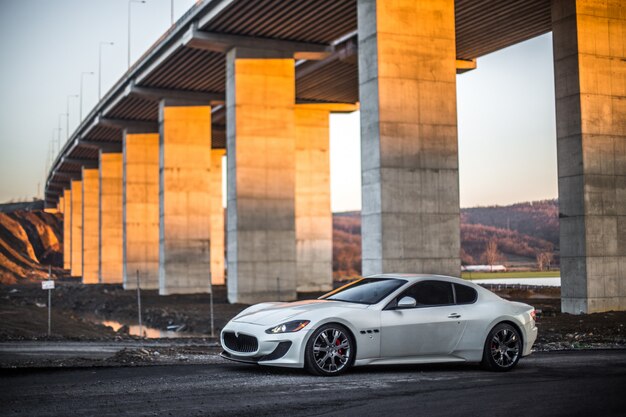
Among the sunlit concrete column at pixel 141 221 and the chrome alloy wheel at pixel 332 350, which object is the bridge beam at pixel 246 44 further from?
the chrome alloy wheel at pixel 332 350

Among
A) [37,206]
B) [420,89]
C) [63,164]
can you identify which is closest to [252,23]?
[420,89]

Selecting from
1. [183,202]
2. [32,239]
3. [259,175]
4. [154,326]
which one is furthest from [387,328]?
[32,239]

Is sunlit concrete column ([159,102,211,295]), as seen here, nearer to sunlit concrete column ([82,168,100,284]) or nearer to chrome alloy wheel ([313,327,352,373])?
sunlit concrete column ([82,168,100,284])

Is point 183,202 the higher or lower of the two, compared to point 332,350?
higher

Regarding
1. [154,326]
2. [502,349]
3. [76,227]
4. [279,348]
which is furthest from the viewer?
[76,227]

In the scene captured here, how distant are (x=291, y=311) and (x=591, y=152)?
1734 centimetres

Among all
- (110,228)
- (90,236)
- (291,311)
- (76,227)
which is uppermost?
(76,227)

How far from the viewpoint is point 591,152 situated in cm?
2488

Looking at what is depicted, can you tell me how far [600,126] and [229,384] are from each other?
18.9m

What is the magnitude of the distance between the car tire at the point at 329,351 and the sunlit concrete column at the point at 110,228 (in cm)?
5823

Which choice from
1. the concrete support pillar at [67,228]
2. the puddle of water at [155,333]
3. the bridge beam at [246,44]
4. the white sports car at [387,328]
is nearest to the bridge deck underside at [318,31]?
the bridge beam at [246,44]

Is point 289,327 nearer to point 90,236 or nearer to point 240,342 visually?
point 240,342

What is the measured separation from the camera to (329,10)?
33000 millimetres

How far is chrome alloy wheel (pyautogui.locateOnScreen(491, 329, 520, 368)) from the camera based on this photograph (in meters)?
10.7
